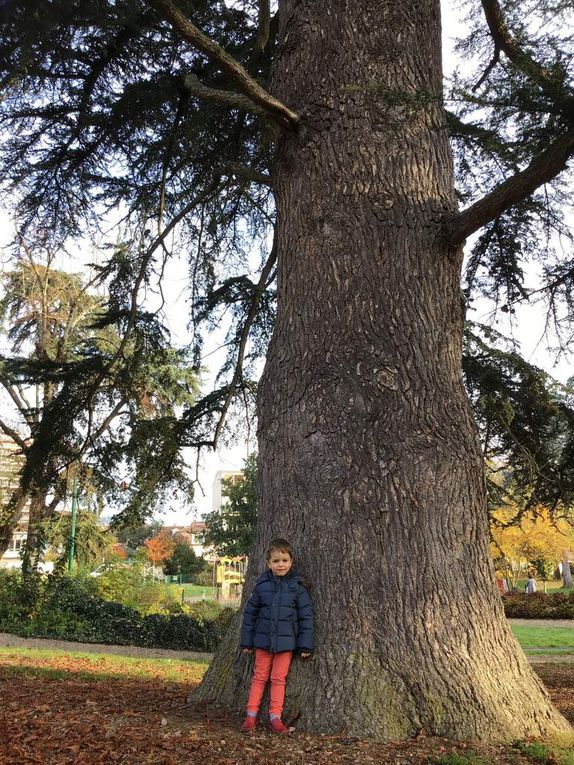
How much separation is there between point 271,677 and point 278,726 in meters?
0.27

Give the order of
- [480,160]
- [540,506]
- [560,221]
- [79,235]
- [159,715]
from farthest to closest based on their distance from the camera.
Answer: [540,506] → [79,235] → [560,221] → [480,160] → [159,715]

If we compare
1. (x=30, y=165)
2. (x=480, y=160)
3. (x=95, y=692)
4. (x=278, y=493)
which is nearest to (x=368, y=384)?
(x=278, y=493)

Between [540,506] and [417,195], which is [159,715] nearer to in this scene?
[417,195]

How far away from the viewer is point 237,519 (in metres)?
32.4

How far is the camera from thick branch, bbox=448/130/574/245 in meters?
3.46

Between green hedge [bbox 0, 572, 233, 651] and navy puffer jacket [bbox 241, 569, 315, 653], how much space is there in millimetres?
9260

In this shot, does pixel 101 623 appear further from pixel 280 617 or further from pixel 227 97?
pixel 227 97

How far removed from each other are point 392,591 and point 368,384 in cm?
122

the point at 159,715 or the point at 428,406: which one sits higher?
the point at 428,406

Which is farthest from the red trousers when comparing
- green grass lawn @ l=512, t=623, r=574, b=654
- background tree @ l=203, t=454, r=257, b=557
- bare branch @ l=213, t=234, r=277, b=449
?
background tree @ l=203, t=454, r=257, b=557

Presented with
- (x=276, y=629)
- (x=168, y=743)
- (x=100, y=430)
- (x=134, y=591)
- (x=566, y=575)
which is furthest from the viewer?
(x=566, y=575)

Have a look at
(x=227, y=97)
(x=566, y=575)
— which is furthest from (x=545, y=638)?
(x=566, y=575)

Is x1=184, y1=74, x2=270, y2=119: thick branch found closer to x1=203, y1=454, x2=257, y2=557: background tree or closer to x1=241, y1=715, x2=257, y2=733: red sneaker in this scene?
x1=241, y1=715, x2=257, y2=733: red sneaker

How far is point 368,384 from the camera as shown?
421 centimetres
